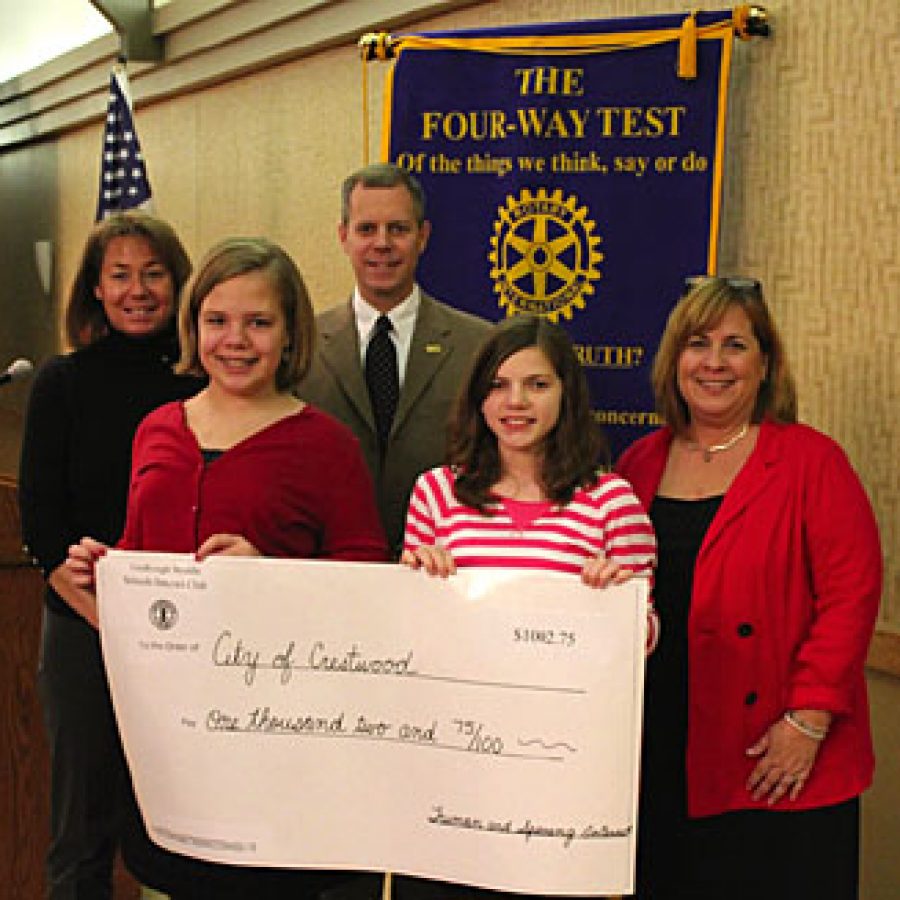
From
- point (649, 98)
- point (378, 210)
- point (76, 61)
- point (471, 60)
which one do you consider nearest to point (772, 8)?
point (649, 98)

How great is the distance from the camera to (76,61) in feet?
23.4

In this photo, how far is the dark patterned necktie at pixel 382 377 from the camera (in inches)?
118

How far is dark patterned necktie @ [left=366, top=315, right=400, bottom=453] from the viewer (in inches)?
118

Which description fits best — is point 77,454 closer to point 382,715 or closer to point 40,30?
point 382,715

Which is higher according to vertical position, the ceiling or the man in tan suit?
the ceiling

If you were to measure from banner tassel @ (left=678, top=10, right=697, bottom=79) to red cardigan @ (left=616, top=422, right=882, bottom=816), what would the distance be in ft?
3.62

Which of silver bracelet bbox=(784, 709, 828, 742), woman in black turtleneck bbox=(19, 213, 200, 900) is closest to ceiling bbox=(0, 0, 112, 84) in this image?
woman in black turtleneck bbox=(19, 213, 200, 900)

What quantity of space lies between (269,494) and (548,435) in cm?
44

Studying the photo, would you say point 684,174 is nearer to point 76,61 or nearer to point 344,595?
point 344,595

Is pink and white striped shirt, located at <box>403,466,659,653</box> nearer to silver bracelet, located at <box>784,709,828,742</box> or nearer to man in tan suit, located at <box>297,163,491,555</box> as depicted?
silver bracelet, located at <box>784,709,828,742</box>

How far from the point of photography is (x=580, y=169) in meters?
3.47

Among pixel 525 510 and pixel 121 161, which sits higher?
pixel 121 161

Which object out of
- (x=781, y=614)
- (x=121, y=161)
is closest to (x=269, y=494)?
(x=781, y=614)

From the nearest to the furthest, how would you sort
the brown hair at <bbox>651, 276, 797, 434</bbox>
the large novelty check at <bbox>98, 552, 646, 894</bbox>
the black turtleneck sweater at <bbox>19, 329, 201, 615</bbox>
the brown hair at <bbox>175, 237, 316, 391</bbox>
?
the large novelty check at <bbox>98, 552, 646, 894</bbox> < the brown hair at <bbox>175, 237, 316, 391</bbox> < the brown hair at <bbox>651, 276, 797, 434</bbox> < the black turtleneck sweater at <bbox>19, 329, 201, 615</bbox>
